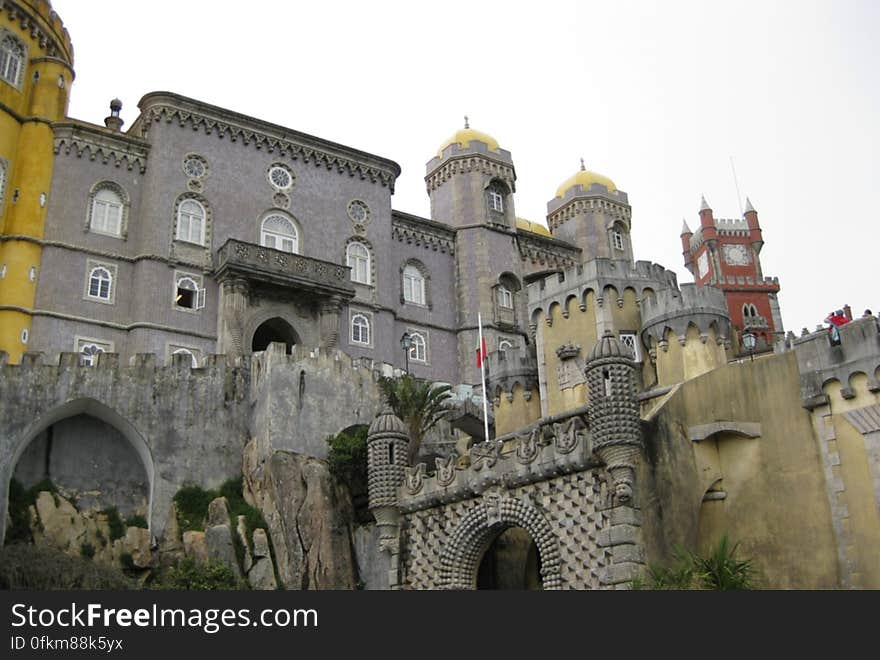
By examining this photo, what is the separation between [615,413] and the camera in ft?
77.7

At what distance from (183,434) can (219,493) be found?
231 cm

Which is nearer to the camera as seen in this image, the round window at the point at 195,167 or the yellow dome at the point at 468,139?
the round window at the point at 195,167

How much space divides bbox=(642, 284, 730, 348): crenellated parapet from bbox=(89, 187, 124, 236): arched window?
874 inches

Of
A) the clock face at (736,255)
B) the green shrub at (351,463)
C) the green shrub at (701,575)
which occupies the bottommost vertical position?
the green shrub at (701,575)

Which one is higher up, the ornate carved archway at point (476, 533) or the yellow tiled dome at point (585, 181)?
the yellow tiled dome at point (585, 181)

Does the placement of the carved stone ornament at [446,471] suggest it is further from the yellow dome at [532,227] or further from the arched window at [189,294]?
the yellow dome at [532,227]

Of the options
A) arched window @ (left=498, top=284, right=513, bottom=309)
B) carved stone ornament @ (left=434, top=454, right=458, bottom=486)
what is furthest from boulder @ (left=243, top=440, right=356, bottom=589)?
arched window @ (left=498, top=284, right=513, bottom=309)

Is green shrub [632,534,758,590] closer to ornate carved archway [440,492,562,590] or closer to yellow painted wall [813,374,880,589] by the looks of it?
yellow painted wall [813,374,880,589]

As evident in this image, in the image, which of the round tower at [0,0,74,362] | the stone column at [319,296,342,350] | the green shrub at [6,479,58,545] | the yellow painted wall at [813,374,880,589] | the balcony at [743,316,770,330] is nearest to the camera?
the yellow painted wall at [813,374,880,589]

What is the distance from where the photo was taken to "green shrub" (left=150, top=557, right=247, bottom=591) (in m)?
27.7

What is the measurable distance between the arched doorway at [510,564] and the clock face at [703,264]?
5320 centimetres

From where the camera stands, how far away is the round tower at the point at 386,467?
28.5m

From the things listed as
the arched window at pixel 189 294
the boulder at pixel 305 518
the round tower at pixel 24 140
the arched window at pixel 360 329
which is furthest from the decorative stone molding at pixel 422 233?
the boulder at pixel 305 518

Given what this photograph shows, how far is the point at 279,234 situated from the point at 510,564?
882 inches
